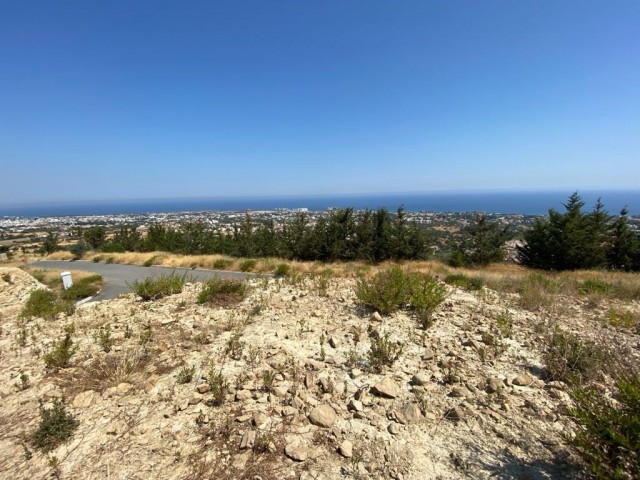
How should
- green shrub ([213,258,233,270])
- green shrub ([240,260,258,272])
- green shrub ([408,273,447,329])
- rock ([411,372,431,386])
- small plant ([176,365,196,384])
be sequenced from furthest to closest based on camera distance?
green shrub ([213,258,233,270]) < green shrub ([240,260,258,272]) < green shrub ([408,273,447,329]) < small plant ([176,365,196,384]) < rock ([411,372,431,386])

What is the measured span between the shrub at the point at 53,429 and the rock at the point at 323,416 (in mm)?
2686

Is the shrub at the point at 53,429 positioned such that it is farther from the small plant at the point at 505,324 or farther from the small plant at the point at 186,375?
the small plant at the point at 505,324

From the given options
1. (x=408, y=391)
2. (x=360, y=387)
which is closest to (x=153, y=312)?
(x=360, y=387)

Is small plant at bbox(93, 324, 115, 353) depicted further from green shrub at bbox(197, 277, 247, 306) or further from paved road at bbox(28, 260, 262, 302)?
paved road at bbox(28, 260, 262, 302)

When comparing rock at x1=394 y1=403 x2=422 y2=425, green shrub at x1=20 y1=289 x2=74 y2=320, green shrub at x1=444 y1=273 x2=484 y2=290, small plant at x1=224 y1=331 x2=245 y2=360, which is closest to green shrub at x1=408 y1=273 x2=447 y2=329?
rock at x1=394 y1=403 x2=422 y2=425

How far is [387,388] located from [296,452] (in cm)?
138

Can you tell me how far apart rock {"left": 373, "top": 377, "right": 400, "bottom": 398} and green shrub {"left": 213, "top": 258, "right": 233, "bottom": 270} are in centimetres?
1375

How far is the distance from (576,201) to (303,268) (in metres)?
25.1

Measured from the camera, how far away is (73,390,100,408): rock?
370 cm

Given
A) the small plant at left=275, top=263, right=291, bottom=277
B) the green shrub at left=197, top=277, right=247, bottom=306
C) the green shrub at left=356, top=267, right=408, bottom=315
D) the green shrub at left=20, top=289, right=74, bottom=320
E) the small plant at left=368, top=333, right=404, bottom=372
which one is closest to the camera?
the small plant at left=368, top=333, right=404, bottom=372

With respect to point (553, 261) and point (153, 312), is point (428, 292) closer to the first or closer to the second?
point (153, 312)

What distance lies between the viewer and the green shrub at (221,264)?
16173mm

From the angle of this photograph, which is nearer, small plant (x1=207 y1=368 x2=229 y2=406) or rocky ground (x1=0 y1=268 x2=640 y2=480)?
rocky ground (x1=0 y1=268 x2=640 y2=480)

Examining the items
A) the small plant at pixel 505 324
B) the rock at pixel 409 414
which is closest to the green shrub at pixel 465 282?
the small plant at pixel 505 324
